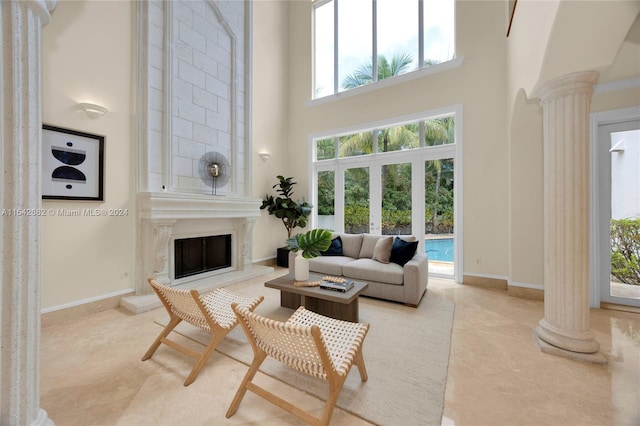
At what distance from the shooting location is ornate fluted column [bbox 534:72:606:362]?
7.00 feet

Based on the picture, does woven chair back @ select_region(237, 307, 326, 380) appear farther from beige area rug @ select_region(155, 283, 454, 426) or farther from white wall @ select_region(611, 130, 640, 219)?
white wall @ select_region(611, 130, 640, 219)

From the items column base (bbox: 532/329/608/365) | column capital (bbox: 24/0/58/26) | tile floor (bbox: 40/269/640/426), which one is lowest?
tile floor (bbox: 40/269/640/426)

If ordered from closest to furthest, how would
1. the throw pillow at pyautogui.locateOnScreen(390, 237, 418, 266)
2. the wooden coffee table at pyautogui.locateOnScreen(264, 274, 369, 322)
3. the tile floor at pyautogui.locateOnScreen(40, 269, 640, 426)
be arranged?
the tile floor at pyautogui.locateOnScreen(40, 269, 640, 426), the wooden coffee table at pyautogui.locateOnScreen(264, 274, 369, 322), the throw pillow at pyautogui.locateOnScreen(390, 237, 418, 266)

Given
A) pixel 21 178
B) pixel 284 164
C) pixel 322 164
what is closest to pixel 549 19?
pixel 21 178

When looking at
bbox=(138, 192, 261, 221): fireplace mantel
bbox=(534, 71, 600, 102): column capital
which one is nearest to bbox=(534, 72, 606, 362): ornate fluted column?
bbox=(534, 71, 600, 102): column capital

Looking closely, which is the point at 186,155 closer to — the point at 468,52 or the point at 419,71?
the point at 419,71

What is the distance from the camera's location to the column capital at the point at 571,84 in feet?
6.81

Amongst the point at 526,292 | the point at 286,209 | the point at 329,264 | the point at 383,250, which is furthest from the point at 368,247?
the point at 526,292

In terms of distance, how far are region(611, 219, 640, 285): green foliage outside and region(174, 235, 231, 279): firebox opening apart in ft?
17.7

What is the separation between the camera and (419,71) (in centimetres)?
451

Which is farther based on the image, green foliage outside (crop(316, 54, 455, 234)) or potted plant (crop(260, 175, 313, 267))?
potted plant (crop(260, 175, 313, 267))

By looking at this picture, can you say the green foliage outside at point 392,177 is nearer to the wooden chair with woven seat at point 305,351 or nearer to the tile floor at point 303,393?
the tile floor at point 303,393

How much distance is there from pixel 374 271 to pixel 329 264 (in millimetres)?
714

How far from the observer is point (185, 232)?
13.0ft
